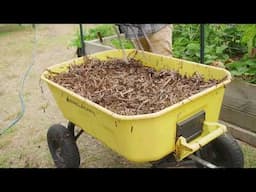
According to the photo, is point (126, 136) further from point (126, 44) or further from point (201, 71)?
point (126, 44)

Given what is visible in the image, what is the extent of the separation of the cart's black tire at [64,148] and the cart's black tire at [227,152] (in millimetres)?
650

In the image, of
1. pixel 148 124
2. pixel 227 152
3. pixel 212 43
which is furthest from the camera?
pixel 212 43

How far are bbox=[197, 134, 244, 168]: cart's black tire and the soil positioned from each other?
0.85ft

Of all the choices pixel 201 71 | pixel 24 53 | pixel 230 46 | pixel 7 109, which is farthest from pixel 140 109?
pixel 24 53

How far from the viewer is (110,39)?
2867 millimetres

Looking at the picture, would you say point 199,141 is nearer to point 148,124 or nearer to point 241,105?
point 148,124

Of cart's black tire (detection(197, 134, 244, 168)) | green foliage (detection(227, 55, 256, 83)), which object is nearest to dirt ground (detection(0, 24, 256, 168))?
cart's black tire (detection(197, 134, 244, 168))

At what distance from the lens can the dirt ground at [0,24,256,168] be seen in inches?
77.7

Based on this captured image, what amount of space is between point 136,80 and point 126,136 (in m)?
0.46

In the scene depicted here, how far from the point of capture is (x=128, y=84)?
61.2 inches

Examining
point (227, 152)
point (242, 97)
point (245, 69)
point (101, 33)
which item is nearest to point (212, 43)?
point (245, 69)

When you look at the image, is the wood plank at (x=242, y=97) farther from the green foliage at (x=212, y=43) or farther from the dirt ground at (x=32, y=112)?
the dirt ground at (x=32, y=112)

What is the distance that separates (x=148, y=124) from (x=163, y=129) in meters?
0.07

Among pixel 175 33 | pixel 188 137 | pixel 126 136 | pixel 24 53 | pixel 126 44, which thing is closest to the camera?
pixel 126 136
